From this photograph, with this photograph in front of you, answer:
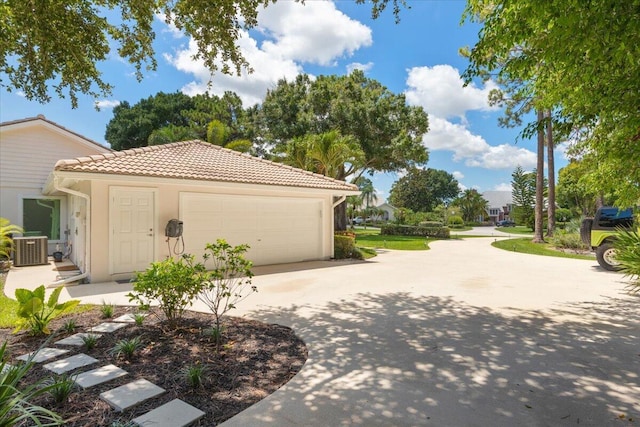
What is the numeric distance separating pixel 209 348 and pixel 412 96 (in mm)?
24485

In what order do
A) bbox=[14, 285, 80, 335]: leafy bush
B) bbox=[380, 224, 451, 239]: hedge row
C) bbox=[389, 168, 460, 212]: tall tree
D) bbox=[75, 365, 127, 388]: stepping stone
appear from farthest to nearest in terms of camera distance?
bbox=[389, 168, 460, 212]: tall tree, bbox=[380, 224, 451, 239]: hedge row, bbox=[14, 285, 80, 335]: leafy bush, bbox=[75, 365, 127, 388]: stepping stone

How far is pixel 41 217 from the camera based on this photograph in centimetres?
1314

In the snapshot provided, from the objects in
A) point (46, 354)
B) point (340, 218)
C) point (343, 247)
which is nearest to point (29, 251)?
point (46, 354)

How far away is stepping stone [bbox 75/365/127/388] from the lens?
9.96ft

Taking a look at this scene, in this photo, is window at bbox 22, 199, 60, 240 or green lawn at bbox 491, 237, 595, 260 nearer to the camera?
window at bbox 22, 199, 60, 240

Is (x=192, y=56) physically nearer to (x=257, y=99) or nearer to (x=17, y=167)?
(x=17, y=167)

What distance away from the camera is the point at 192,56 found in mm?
6371

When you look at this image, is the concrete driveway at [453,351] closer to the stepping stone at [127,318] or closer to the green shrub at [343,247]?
the stepping stone at [127,318]

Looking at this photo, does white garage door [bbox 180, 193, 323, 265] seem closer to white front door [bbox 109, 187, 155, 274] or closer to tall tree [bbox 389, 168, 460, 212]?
white front door [bbox 109, 187, 155, 274]

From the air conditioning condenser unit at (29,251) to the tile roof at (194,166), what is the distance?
4.23 meters

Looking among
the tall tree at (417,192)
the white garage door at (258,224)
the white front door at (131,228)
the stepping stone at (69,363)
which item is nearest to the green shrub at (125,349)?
the stepping stone at (69,363)

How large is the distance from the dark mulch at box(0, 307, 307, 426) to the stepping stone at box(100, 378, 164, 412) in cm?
5

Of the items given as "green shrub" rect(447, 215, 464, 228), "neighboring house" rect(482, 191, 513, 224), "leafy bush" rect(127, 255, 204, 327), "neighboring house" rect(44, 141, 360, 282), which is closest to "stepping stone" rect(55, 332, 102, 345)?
"leafy bush" rect(127, 255, 204, 327)

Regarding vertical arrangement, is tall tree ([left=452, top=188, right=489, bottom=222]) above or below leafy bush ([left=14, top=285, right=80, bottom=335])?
above
